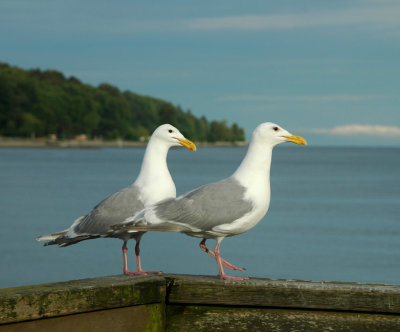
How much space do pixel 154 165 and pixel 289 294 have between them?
1.36 meters

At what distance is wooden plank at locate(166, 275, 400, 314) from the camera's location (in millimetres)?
3932

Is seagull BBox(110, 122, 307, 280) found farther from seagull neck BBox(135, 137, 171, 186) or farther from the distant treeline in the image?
the distant treeline

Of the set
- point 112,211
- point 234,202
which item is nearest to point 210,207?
point 234,202

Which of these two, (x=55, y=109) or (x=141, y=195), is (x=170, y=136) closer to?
(x=141, y=195)

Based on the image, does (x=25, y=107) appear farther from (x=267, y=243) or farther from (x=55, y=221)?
(x=267, y=243)

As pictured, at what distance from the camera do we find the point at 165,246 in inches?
945

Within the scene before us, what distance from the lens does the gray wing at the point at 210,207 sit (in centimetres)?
423

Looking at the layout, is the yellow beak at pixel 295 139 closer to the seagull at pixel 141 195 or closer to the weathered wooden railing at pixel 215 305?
the seagull at pixel 141 195

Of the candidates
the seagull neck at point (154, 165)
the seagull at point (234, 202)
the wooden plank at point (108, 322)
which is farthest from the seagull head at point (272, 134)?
the wooden plank at point (108, 322)

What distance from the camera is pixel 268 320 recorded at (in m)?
4.00

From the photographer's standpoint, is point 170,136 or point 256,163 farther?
point 170,136

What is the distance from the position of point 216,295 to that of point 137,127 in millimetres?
183412

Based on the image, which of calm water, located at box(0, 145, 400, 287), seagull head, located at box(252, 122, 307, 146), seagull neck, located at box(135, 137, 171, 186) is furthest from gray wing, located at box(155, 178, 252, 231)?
calm water, located at box(0, 145, 400, 287)

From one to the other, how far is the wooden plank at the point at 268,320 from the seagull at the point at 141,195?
664 mm
